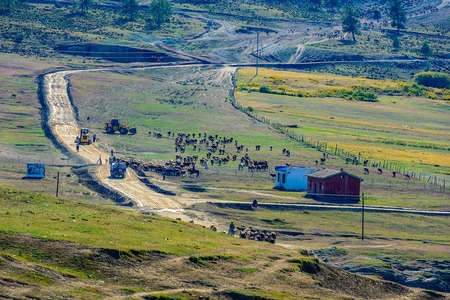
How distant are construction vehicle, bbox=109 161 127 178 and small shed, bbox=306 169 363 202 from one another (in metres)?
16.1

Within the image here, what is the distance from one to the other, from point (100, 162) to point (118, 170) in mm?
8315

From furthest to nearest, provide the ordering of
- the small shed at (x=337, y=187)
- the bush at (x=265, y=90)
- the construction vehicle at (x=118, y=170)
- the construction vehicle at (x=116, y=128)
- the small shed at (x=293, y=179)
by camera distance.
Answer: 1. the bush at (x=265, y=90)
2. the construction vehicle at (x=116, y=128)
3. the small shed at (x=293, y=179)
4. the construction vehicle at (x=118, y=170)
5. the small shed at (x=337, y=187)

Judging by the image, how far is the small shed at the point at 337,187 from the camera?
96.4 metres

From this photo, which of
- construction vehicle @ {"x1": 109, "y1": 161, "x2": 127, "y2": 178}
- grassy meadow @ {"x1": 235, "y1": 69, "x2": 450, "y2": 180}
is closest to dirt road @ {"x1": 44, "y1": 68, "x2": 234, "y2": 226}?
construction vehicle @ {"x1": 109, "y1": 161, "x2": 127, "y2": 178}

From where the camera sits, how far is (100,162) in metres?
107

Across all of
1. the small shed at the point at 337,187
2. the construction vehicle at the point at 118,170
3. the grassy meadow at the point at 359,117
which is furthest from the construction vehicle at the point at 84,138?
the small shed at the point at 337,187

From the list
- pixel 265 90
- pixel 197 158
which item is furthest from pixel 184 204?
pixel 265 90

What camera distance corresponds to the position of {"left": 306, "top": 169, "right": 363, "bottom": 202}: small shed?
96.4 meters

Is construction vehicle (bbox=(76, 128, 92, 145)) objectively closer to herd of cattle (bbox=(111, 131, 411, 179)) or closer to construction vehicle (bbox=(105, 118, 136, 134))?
construction vehicle (bbox=(105, 118, 136, 134))

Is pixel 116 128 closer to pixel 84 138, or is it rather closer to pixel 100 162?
pixel 84 138

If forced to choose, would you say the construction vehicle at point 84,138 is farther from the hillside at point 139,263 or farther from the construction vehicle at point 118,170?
Result: the hillside at point 139,263

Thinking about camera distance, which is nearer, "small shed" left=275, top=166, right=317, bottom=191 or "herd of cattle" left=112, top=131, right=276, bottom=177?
"small shed" left=275, top=166, right=317, bottom=191

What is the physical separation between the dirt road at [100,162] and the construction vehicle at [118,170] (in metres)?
0.55

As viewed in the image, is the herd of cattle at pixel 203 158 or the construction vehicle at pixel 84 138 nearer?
the herd of cattle at pixel 203 158
